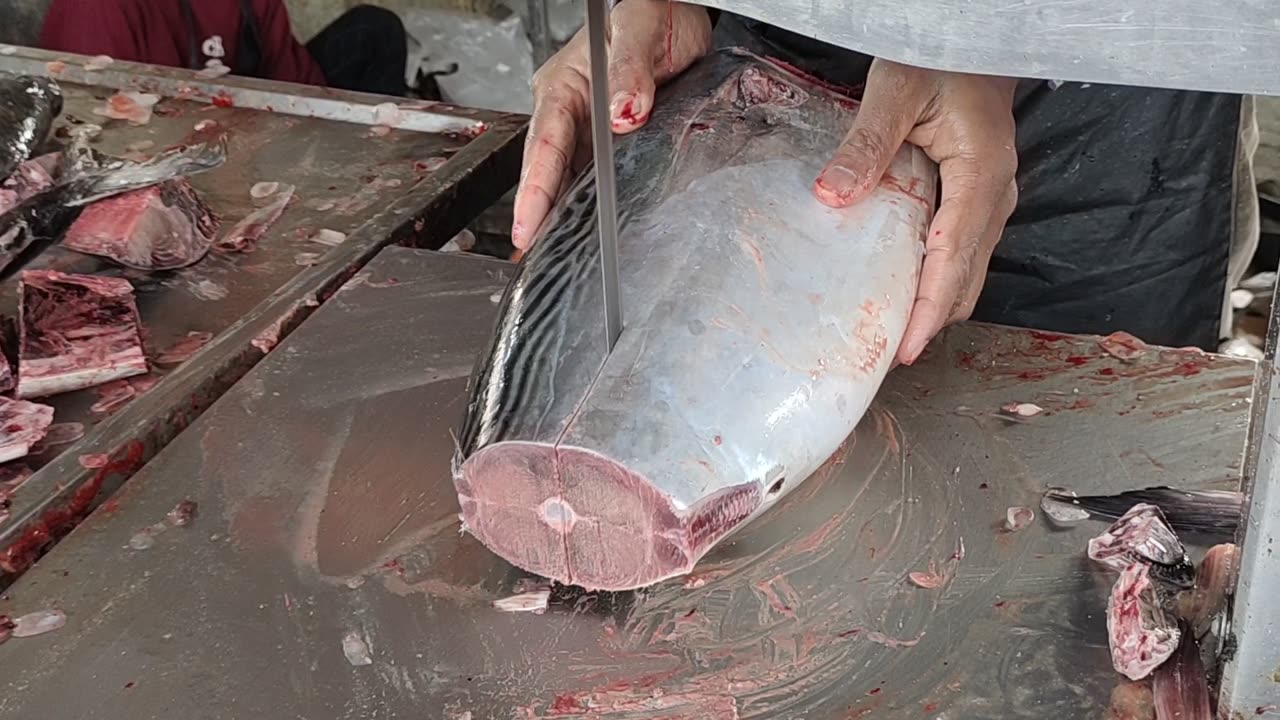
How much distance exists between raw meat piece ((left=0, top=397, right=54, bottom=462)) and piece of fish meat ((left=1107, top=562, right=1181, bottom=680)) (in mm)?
1434

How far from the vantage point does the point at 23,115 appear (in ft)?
8.30

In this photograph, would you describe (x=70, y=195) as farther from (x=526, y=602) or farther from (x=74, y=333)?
(x=526, y=602)

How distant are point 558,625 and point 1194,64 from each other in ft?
2.85

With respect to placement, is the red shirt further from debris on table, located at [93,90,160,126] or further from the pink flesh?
the pink flesh

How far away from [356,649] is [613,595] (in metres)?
0.29

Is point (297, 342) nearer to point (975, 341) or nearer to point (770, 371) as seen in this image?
point (770, 371)

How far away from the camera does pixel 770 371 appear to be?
1381 millimetres

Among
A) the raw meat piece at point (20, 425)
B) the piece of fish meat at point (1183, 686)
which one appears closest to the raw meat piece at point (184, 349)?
the raw meat piece at point (20, 425)

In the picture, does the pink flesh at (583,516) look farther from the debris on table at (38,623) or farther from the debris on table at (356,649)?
the debris on table at (38,623)

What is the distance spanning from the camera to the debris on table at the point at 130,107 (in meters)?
2.82

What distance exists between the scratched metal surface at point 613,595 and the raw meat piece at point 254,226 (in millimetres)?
561

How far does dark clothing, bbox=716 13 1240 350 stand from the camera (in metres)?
2.48

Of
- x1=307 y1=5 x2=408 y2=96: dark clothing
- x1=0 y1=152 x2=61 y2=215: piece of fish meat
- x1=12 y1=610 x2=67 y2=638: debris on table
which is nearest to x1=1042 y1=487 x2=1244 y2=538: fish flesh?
x1=12 y1=610 x2=67 y2=638: debris on table

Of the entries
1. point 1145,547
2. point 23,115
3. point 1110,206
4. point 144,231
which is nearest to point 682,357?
point 1145,547
